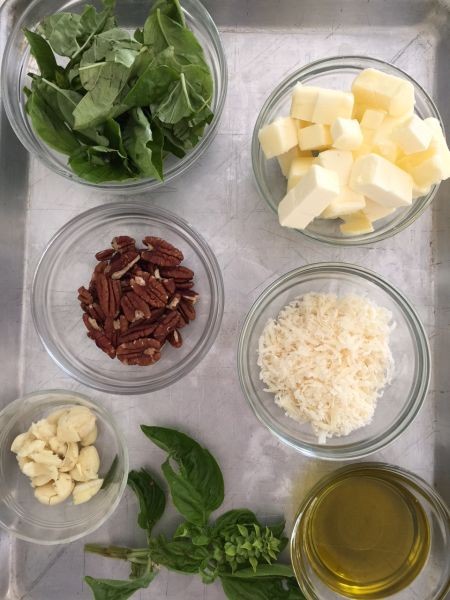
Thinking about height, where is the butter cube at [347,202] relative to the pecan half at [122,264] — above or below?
above

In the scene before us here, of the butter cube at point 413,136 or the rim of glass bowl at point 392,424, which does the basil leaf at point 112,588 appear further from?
→ the butter cube at point 413,136

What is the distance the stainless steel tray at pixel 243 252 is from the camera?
4.28 ft

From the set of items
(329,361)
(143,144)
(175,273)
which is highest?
(143,144)

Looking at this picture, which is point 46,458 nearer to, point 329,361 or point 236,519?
point 236,519

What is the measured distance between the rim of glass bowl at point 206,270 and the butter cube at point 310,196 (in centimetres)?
25

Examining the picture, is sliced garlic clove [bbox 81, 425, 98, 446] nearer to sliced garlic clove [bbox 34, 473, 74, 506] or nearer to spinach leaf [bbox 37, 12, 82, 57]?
sliced garlic clove [bbox 34, 473, 74, 506]

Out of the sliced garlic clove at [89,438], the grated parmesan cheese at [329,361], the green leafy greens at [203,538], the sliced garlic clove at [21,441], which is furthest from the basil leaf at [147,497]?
the grated parmesan cheese at [329,361]

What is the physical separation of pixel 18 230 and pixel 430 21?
101 centimetres

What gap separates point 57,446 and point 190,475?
0.28 meters

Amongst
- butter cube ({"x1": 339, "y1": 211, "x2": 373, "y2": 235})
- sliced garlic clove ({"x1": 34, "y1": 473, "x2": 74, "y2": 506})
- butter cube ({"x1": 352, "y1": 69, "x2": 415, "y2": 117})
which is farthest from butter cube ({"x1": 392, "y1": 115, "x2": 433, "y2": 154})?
sliced garlic clove ({"x1": 34, "y1": 473, "x2": 74, "y2": 506})

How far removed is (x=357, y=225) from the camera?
1155 millimetres

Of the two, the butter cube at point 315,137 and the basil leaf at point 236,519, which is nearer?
the butter cube at point 315,137

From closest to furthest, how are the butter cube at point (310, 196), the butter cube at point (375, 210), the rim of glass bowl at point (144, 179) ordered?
the butter cube at point (310, 196) → the butter cube at point (375, 210) → the rim of glass bowl at point (144, 179)

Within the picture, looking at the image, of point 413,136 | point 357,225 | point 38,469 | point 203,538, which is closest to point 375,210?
point 357,225
